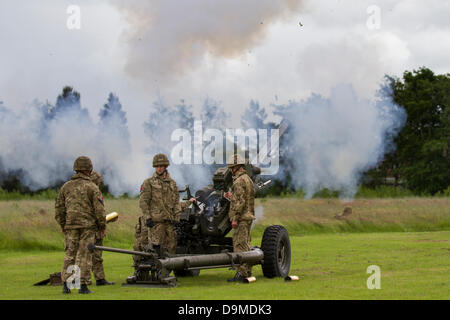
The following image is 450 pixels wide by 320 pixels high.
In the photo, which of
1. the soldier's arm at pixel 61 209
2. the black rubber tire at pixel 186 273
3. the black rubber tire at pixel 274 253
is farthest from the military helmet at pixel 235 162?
the soldier's arm at pixel 61 209

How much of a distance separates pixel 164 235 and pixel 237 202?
158cm

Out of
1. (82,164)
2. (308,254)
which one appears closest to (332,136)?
(308,254)

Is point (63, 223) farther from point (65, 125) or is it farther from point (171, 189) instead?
point (65, 125)

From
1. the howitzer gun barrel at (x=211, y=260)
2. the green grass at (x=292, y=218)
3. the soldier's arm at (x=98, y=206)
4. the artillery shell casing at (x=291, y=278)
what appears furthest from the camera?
the green grass at (x=292, y=218)

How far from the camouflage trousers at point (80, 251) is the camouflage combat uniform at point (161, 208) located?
1.86 metres

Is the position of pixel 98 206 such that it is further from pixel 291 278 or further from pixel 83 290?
pixel 291 278

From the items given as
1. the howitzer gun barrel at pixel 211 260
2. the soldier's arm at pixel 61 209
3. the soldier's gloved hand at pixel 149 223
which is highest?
the soldier's arm at pixel 61 209

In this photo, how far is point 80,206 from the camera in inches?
460

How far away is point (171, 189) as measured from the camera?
13.6 m

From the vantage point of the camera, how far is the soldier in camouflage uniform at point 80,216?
1157 centimetres

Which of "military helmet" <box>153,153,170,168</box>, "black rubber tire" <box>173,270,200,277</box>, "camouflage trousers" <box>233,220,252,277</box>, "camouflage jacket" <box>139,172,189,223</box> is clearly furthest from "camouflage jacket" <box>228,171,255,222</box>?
"black rubber tire" <box>173,270,200,277</box>

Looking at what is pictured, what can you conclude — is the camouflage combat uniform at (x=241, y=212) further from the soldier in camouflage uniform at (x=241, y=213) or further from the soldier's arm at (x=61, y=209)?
the soldier's arm at (x=61, y=209)

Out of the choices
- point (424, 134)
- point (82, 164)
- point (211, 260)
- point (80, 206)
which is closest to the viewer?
point (80, 206)

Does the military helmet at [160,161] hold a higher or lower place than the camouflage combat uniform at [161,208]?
higher
